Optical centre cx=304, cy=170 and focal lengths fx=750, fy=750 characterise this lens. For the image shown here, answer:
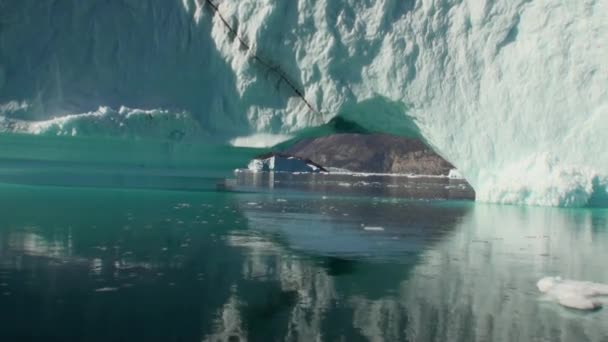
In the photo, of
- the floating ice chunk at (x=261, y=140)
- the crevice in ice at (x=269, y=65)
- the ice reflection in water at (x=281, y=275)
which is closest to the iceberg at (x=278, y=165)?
the floating ice chunk at (x=261, y=140)

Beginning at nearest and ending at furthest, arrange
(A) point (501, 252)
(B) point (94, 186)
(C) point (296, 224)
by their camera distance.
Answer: (A) point (501, 252) → (C) point (296, 224) → (B) point (94, 186)

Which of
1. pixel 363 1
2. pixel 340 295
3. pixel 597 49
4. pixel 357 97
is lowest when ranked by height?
pixel 340 295

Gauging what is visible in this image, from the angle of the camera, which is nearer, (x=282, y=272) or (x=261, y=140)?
(x=282, y=272)

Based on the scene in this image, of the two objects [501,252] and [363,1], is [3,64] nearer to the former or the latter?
[363,1]

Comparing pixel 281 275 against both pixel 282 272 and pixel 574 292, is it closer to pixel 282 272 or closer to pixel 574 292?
pixel 282 272

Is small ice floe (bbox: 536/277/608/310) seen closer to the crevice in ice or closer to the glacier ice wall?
the glacier ice wall

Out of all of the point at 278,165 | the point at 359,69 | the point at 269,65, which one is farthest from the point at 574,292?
the point at 278,165

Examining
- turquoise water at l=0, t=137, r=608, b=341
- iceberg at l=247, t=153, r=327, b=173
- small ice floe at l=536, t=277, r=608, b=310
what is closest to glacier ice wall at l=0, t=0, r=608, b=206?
turquoise water at l=0, t=137, r=608, b=341

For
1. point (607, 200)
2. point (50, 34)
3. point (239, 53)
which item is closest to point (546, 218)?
point (607, 200)
